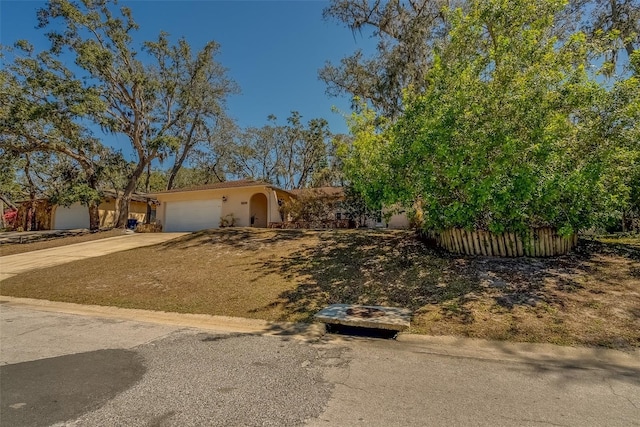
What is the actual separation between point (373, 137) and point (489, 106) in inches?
135

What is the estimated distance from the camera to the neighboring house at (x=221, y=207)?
62.3 feet

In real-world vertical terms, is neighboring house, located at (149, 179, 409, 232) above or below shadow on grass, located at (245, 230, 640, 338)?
above

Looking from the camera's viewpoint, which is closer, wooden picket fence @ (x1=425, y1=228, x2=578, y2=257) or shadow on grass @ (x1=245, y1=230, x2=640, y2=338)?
shadow on grass @ (x1=245, y1=230, x2=640, y2=338)

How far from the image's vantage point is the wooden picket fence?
7.17m

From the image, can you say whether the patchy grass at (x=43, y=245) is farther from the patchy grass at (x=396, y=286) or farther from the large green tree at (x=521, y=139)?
the large green tree at (x=521, y=139)

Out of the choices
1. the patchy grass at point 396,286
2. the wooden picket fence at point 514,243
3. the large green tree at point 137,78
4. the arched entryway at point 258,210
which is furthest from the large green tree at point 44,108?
the wooden picket fence at point 514,243

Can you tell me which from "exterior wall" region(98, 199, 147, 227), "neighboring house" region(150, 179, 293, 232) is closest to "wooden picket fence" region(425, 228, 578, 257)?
"neighboring house" region(150, 179, 293, 232)

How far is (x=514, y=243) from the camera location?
7.26m

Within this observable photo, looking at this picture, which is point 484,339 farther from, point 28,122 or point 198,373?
point 28,122

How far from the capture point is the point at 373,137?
9.52 m

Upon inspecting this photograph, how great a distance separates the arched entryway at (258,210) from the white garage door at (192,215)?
208 cm

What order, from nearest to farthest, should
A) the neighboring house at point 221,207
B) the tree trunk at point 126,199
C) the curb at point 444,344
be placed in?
the curb at point 444,344 → the neighboring house at point 221,207 → the tree trunk at point 126,199

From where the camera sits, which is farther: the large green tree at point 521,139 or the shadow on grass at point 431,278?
the large green tree at point 521,139

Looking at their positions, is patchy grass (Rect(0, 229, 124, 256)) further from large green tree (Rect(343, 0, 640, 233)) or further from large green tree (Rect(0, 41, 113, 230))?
large green tree (Rect(343, 0, 640, 233))
